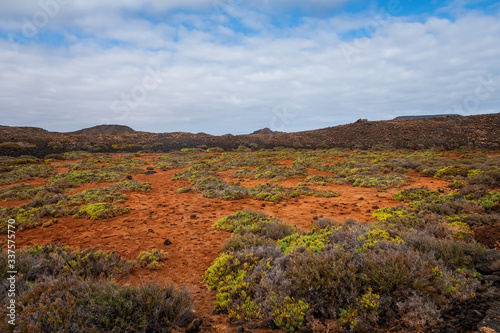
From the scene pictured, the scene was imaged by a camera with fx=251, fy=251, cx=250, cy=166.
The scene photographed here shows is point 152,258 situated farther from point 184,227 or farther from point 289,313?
point 289,313

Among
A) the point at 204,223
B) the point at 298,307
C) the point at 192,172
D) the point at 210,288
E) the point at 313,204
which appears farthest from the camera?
the point at 192,172

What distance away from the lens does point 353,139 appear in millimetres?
44281

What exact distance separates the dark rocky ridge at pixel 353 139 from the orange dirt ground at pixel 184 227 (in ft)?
95.8

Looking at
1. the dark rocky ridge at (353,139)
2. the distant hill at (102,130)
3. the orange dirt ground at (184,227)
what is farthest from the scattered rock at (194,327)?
the distant hill at (102,130)

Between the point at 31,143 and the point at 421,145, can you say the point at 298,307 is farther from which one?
the point at 31,143

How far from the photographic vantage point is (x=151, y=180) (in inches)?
711

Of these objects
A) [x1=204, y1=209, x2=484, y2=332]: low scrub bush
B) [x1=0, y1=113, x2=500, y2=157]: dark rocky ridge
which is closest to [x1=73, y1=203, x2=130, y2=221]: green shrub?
[x1=204, y1=209, x2=484, y2=332]: low scrub bush

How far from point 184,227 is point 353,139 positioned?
137ft

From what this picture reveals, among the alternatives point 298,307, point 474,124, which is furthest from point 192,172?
point 474,124

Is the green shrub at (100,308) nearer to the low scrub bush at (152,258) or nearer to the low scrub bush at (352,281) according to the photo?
the low scrub bush at (352,281)

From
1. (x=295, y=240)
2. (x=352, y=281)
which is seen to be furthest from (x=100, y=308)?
(x=295, y=240)

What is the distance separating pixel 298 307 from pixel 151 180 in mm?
16419

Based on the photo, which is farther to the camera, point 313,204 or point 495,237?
point 313,204

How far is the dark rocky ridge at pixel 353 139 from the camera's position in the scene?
36.4 metres
